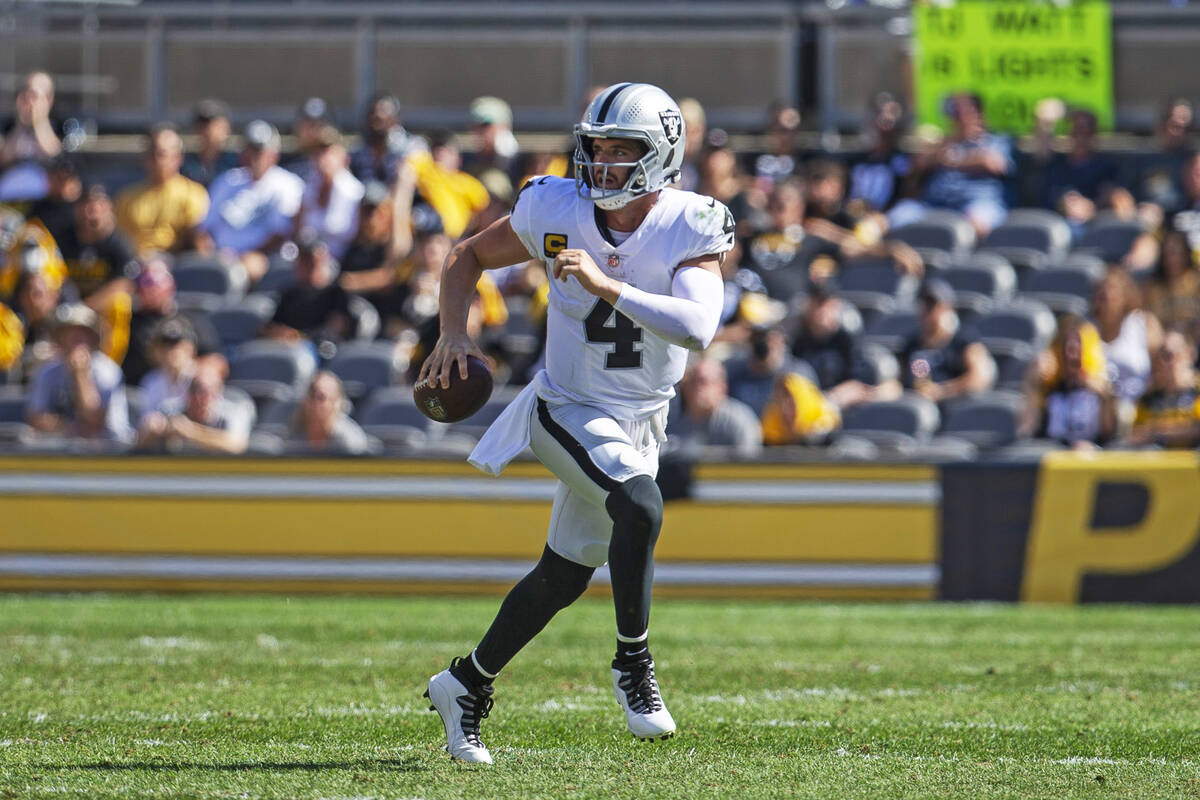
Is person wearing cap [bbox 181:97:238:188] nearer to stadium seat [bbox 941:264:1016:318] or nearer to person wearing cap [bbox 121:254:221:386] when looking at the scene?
person wearing cap [bbox 121:254:221:386]

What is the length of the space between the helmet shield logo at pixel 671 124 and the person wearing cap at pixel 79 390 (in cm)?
727

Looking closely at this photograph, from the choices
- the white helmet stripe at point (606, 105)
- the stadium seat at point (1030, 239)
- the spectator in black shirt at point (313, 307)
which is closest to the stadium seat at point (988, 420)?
the stadium seat at point (1030, 239)

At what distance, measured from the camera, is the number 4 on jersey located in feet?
16.9

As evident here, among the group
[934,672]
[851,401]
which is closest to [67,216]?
[851,401]

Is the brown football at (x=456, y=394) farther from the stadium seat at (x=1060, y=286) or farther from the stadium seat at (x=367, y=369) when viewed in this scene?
the stadium seat at (x=1060, y=286)

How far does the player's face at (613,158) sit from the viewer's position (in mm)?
5078

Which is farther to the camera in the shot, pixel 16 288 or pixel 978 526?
pixel 16 288

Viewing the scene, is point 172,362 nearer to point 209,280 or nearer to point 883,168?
point 209,280

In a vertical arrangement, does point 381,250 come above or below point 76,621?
above

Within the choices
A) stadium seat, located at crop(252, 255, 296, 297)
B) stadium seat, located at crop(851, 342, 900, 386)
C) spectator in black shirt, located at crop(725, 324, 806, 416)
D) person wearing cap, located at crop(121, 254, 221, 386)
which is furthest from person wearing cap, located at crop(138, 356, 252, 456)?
stadium seat, located at crop(851, 342, 900, 386)

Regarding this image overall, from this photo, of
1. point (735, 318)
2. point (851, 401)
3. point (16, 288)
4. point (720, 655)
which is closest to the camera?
point (720, 655)

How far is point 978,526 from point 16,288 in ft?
24.9

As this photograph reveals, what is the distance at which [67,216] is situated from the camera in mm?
13805

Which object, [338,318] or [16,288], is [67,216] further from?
[338,318]
